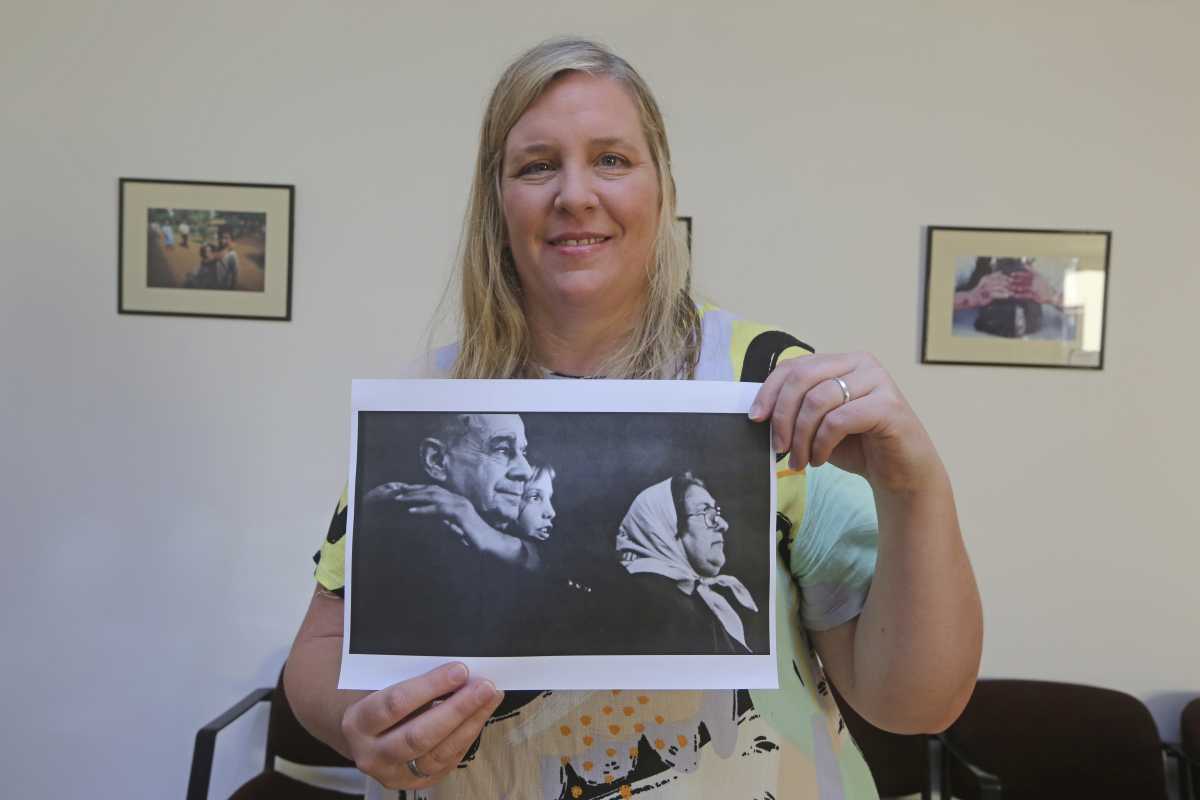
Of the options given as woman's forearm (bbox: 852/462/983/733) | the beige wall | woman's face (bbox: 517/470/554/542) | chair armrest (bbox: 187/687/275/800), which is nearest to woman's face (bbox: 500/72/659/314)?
woman's face (bbox: 517/470/554/542)

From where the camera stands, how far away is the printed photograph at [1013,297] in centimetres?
281

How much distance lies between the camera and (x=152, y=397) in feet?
9.37

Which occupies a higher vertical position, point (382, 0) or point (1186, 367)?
point (382, 0)

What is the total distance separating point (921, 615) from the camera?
835 mm

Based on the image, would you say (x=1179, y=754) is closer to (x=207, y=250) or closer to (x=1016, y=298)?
(x=1016, y=298)

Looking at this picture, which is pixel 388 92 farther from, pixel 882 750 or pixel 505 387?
pixel 882 750

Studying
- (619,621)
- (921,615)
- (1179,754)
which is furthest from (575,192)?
(1179,754)

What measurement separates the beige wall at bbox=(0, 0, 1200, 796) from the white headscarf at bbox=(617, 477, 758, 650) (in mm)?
2033

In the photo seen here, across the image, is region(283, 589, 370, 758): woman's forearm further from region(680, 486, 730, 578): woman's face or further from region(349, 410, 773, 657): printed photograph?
region(680, 486, 730, 578): woman's face

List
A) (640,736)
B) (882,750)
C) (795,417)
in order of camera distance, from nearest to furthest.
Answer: (795,417)
(640,736)
(882,750)

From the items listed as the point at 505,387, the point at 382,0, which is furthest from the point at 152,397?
the point at 505,387

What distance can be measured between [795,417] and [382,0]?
Result: 102 inches

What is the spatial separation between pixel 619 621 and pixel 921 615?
1.03ft

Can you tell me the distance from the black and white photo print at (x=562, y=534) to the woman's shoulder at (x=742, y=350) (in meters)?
0.13
